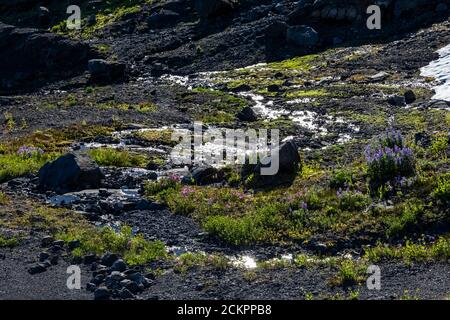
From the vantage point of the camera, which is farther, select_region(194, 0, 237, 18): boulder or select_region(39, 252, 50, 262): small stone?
select_region(194, 0, 237, 18): boulder

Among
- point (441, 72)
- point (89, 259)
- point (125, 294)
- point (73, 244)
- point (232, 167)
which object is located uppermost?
point (441, 72)

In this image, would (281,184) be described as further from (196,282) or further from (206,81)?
(206,81)

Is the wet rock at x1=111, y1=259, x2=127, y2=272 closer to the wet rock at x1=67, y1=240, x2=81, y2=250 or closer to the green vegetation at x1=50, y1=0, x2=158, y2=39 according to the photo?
the wet rock at x1=67, y1=240, x2=81, y2=250

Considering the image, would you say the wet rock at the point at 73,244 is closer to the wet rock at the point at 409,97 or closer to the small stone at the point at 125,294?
the small stone at the point at 125,294

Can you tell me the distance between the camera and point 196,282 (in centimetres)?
1697

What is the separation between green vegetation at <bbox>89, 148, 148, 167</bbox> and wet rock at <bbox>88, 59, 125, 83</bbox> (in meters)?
24.7

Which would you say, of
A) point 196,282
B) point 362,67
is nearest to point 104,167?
point 196,282

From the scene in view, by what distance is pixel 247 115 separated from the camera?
38.0 m

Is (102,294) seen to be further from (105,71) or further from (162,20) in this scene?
(162,20)

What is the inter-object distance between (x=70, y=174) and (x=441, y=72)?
24532 mm

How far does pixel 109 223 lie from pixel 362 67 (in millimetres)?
28991

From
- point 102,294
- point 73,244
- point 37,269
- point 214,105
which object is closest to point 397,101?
point 214,105

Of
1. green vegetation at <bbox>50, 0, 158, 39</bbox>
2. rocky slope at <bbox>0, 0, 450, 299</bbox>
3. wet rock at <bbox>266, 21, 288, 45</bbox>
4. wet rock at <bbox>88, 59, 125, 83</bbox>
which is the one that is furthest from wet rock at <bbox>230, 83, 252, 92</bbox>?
green vegetation at <bbox>50, 0, 158, 39</bbox>

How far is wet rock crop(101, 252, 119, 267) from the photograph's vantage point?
59.5 ft
